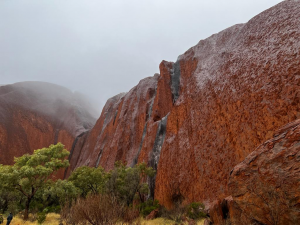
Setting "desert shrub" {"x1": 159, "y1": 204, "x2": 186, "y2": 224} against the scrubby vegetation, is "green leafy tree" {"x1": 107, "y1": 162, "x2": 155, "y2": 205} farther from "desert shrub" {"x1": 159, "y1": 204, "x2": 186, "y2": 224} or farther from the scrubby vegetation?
"desert shrub" {"x1": 159, "y1": 204, "x2": 186, "y2": 224}

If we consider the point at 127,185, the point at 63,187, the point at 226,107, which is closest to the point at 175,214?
the point at 127,185

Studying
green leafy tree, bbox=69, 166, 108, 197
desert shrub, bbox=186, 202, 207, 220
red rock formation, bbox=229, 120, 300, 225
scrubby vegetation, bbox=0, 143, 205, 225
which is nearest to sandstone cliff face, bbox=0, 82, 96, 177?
scrubby vegetation, bbox=0, 143, 205, 225

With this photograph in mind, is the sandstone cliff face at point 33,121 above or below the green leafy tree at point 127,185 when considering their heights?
above

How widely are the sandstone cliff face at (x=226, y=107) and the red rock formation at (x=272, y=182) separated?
5260mm

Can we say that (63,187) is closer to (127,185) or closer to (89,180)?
(89,180)

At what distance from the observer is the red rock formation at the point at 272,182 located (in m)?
3.87

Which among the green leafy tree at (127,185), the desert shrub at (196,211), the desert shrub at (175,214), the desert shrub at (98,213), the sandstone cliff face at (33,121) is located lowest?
the desert shrub at (175,214)

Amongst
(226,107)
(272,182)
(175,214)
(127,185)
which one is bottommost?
(175,214)

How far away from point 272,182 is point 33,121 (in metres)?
62.0

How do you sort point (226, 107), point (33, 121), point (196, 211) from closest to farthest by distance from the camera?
point (196, 211), point (226, 107), point (33, 121)

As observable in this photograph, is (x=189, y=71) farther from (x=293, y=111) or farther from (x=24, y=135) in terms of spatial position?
(x=24, y=135)

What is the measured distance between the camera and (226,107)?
13.0m

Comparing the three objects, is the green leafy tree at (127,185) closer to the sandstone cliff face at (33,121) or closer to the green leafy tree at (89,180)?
the green leafy tree at (89,180)

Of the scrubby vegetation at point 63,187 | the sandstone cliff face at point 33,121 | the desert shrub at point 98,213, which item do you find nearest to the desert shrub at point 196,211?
the scrubby vegetation at point 63,187
